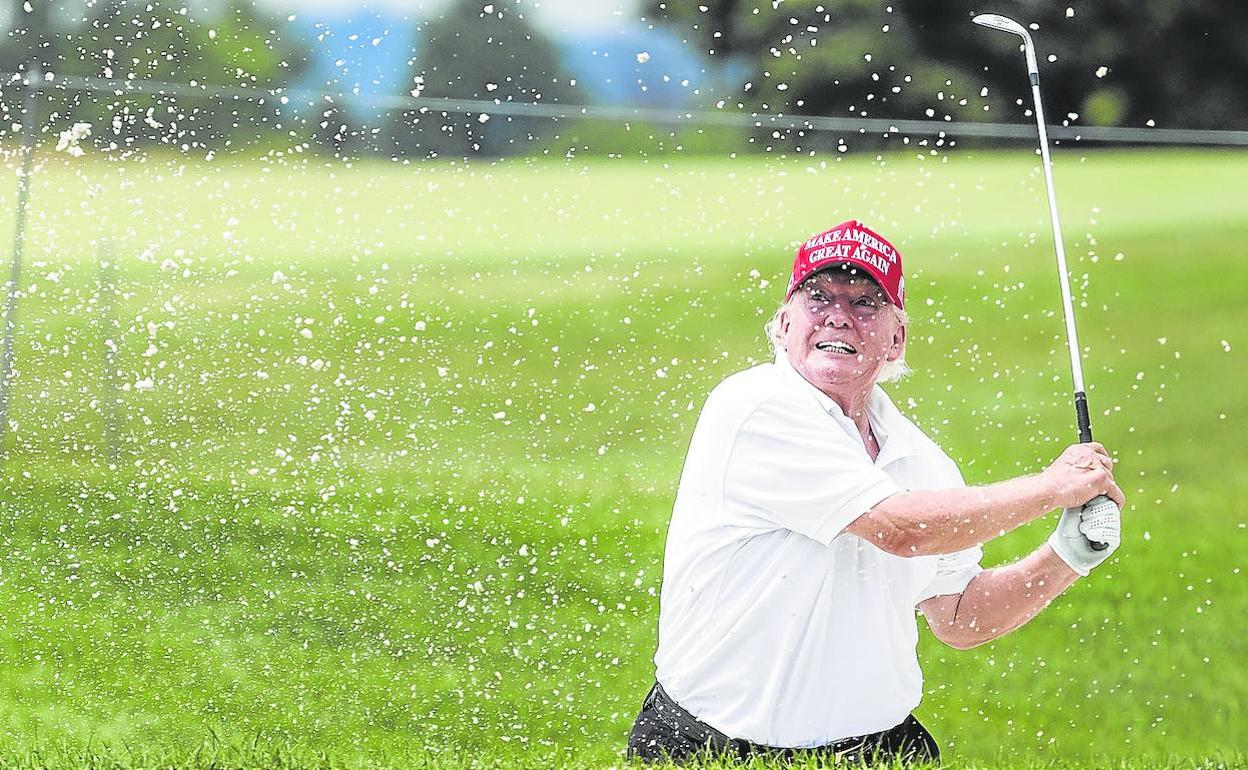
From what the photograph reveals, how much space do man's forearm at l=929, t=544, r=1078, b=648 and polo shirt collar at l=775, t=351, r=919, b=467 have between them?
0.34 meters

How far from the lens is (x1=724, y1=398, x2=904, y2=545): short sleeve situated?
2.85 meters

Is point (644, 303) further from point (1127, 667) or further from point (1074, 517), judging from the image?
point (1074, 517)

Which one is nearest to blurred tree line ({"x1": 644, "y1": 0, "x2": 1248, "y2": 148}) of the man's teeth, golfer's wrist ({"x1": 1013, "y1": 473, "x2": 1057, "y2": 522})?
the man's teeth

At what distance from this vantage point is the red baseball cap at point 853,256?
309 centimetres

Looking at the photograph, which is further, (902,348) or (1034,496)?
(902,348)

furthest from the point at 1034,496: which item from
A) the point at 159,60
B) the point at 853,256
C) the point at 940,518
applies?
the point at 159,60

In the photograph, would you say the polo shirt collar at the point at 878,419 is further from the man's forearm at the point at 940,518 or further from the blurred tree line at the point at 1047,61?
the blurred tree line at the point at 1047,61

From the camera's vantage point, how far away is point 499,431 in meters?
13.2

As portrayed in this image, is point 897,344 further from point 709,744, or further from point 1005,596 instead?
point 709,744

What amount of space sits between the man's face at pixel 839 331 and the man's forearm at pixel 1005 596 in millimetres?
484

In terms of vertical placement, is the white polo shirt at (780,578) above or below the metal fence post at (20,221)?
Result: below

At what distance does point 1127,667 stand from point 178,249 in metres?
15.6

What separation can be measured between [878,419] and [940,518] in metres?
0.38

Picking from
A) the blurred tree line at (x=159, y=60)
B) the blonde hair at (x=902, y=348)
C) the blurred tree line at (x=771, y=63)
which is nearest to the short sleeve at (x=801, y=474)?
the blonde hair at (x=902, y=348)
